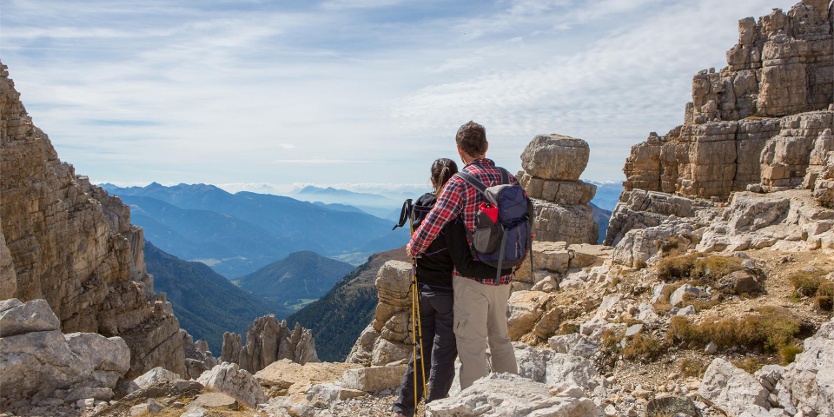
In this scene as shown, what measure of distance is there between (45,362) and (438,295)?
19.3ft

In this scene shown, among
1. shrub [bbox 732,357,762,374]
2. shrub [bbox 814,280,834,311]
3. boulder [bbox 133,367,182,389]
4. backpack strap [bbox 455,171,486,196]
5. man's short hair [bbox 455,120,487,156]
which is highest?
man's short hair [bbox 455,120,487,156]

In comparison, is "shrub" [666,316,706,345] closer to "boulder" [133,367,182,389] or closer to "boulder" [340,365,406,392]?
"boulder" [340,365,406,392]

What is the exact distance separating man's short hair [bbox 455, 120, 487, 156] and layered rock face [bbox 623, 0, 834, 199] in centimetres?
2688

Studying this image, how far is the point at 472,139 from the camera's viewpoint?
7.20m

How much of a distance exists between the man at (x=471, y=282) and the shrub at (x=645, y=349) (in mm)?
3723

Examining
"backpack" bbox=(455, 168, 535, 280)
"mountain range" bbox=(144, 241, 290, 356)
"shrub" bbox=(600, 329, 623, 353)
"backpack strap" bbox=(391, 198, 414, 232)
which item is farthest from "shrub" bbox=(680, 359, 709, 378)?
"mountain range" bbox=(144, 241, 290, 356)

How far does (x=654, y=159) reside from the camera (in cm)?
3712

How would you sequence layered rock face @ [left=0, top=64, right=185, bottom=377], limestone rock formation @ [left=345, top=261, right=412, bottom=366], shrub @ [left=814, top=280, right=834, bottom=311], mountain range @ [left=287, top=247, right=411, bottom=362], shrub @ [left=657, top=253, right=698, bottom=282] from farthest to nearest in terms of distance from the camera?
mountain range @ [left=287, top=247, right=411, bottom=362], layered rock face @ [left=0, top=64, right=185, bottom=377], limestone rock formation @ [left=345, top=261, right=412, bottom=366], shrub @ [left=657, top=253, right=698, bottom=282], shrub @ [left=814, top=280, right=834, bottom=311]

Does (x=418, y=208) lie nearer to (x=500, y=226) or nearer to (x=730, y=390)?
(x=500, y=226)

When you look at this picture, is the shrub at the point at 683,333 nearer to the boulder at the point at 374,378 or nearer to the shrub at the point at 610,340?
the shrub at the point at 610,340

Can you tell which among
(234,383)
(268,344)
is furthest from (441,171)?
(268,344)

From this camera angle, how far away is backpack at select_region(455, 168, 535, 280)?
6645 millimetres

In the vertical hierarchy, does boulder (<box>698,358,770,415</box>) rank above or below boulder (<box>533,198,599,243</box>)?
below

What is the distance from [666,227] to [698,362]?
345 inches
